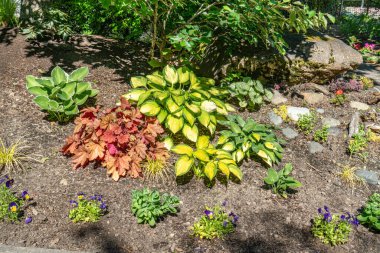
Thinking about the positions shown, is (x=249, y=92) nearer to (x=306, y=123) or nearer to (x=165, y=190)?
(x=306, y=123)

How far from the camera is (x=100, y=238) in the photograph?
11.2 ft

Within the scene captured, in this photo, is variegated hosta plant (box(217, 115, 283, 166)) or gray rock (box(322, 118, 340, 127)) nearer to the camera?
variegated hosta plant (box(217, 115, 283, 166))

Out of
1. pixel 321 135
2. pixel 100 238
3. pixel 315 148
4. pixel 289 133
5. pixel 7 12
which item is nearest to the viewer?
pixel 100 238

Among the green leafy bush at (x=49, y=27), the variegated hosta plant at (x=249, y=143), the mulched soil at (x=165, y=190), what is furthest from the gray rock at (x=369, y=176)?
the green leafy bush at (x=49, y=27)

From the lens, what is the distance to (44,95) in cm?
475

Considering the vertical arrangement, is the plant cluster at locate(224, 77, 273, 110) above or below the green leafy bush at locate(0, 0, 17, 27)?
below

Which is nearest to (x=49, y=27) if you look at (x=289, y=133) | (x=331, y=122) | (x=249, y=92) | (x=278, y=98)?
(x=249, y=92)

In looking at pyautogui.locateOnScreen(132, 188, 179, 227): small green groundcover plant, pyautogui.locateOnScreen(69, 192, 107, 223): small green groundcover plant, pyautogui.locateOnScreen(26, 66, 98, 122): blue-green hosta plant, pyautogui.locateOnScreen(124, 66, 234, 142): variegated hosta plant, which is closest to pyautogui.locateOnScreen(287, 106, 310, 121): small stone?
pyautogui.locateOnScreen(124, 66, 234, 142): variegated hosta plant

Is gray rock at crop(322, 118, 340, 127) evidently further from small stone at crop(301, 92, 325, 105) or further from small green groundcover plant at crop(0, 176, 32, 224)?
small green groundcover plant at crop(0, 176, 32, 224)

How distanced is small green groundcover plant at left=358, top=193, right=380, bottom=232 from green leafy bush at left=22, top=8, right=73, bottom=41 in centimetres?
556

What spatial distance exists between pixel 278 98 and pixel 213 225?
300 centimetres

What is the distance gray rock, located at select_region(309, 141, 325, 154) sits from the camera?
16.5ft

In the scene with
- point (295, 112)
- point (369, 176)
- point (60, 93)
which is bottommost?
point (369, 176)

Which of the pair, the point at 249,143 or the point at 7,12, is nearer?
the point at 249,143
